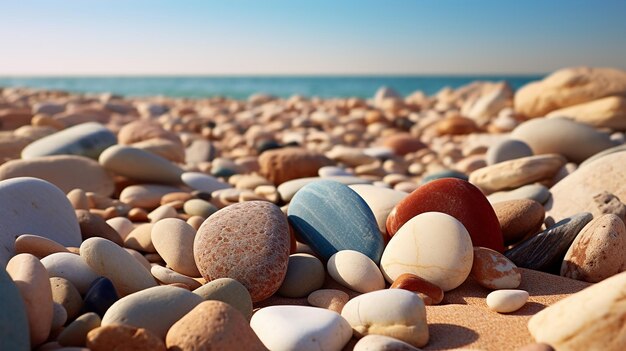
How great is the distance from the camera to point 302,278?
2.02 meters

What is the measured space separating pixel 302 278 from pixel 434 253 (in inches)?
18.4

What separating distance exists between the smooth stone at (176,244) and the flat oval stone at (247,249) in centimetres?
14

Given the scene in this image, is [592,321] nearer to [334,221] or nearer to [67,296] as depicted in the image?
[334,221]

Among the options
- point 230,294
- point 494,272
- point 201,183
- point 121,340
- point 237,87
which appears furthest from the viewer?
point 237,87

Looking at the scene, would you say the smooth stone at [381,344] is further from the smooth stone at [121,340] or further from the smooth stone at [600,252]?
the smooth stone at [600,252]

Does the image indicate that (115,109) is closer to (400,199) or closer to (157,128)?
(157,128)

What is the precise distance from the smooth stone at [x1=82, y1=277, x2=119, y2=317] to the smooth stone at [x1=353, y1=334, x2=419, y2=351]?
0.73 m

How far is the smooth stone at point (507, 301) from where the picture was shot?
178 cm

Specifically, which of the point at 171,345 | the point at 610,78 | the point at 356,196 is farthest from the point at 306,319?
the point at 610,78

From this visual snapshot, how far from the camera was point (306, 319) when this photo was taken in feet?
5.41

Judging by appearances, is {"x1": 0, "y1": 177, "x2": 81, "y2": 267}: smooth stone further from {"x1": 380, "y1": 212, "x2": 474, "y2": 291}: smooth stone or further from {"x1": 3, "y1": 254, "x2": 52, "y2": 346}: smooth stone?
{"x1": 380, "y1": 212, "x2": 474, "y2": 291}: smooth stone

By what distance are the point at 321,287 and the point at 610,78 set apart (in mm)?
5459

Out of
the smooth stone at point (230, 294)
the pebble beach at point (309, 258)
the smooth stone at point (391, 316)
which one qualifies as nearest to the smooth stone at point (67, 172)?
the pebble beach at point (309, 258)

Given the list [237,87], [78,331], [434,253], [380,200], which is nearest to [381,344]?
[434,253]
